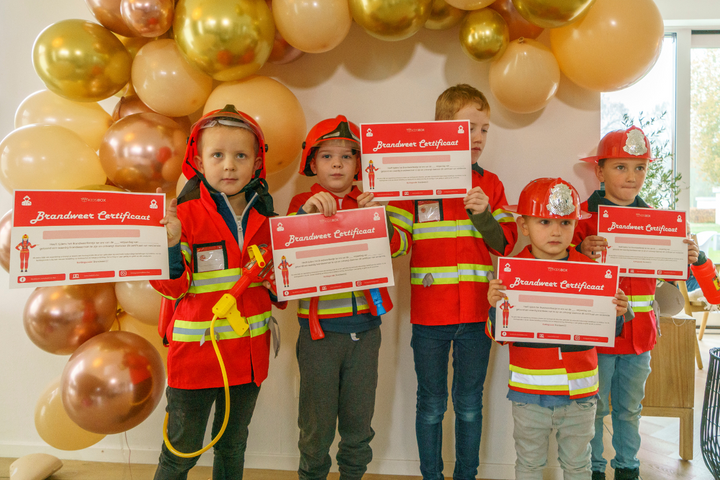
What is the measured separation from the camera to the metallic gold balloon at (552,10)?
1.76 meters

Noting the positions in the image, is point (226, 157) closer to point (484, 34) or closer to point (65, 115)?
point (65, 115)

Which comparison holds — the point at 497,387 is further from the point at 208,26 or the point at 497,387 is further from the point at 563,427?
the point at 208,26

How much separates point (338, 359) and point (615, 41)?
5.93 ft

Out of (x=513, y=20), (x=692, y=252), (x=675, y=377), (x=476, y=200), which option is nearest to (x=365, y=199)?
(x=476, y=200)

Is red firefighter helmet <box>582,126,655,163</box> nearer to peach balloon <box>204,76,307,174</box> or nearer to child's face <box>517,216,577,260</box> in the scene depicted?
child's face <box>517,216,577,260</box>

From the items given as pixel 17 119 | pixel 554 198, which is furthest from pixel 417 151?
pixel 17 119

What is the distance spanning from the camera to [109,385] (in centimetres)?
179

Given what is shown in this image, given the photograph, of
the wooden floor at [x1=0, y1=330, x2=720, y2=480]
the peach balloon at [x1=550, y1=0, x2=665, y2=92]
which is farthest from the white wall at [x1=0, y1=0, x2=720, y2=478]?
the peach balloon at [x1=550, y1=0, x2=665, y2=92]

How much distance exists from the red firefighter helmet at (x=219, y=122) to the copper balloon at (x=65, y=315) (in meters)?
0.71

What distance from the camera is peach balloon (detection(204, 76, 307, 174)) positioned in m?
1.93

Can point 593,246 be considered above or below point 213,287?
above

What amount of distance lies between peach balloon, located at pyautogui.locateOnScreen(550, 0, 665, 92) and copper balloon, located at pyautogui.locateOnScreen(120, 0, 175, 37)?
1759 mm

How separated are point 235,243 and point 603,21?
183 cm

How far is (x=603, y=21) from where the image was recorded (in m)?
1.96
